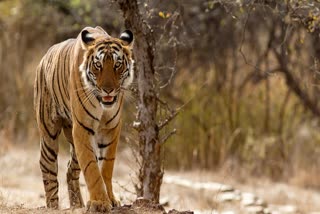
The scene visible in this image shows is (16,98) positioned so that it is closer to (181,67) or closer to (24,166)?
(24,166)

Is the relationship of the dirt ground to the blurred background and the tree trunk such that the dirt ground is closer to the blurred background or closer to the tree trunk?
the blurred background

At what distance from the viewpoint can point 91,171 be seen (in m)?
5.94

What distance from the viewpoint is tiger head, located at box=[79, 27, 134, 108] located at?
5.81m

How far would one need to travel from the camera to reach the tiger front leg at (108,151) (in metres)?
6.17

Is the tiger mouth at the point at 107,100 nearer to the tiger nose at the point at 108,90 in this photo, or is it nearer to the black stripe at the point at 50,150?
the tiger nose at the point at 108,90

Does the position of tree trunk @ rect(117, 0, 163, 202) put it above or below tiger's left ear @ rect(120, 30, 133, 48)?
below

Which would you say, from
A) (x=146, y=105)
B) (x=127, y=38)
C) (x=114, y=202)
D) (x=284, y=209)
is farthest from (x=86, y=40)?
(x=284, y=209)

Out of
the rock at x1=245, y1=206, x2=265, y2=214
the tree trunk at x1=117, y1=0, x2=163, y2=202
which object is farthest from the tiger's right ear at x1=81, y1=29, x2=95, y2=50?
the rock at x1=245, y1=206, x2=265, y2=214

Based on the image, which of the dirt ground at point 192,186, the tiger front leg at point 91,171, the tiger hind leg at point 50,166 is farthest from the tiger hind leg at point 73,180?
the dirt ground at point 192,186

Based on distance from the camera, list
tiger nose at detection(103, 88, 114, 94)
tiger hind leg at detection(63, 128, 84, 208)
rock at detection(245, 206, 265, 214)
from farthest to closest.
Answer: rock at detection(245, 206, 265, 214) → tiger hind leg at detection(63, 128, 84, 208) → tiger nose at detection(103, 88, 114, 94)

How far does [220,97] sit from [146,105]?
263 inches

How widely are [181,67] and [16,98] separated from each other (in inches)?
120

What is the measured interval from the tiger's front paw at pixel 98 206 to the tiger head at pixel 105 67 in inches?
27.8

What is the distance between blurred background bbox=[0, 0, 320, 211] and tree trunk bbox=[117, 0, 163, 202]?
17.6 ft
